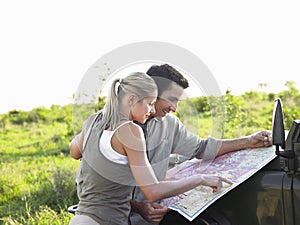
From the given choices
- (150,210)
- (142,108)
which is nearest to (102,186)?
(150,210)

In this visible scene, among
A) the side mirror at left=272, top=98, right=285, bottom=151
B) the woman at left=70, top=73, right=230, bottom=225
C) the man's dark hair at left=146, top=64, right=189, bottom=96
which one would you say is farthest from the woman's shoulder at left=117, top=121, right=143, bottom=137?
the side mirror at left=272, top=98, right=285, bottom=151

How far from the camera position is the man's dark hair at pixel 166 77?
3490mm

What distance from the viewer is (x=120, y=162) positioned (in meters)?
3.05

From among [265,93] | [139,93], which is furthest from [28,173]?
[265,93]

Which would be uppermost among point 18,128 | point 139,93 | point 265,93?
point 139,93

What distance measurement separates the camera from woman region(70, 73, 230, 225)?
9.91 feet

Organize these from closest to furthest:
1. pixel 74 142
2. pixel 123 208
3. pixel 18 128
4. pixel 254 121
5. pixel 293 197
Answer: pixel 293 197, pixel 123 208, pixel 74 142, pixel 254 121, pixel 18 128

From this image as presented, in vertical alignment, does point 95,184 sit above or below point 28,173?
above

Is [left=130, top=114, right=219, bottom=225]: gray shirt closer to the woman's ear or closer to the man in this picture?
the man

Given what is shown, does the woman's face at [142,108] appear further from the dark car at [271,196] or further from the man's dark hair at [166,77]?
the dark car at [271,196]

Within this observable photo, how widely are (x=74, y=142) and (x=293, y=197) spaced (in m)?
1.36

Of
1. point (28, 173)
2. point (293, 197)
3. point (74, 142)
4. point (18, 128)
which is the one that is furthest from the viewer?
point (18, 128)

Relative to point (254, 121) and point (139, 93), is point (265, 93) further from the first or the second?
point (139, 93)

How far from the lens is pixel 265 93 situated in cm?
1384
